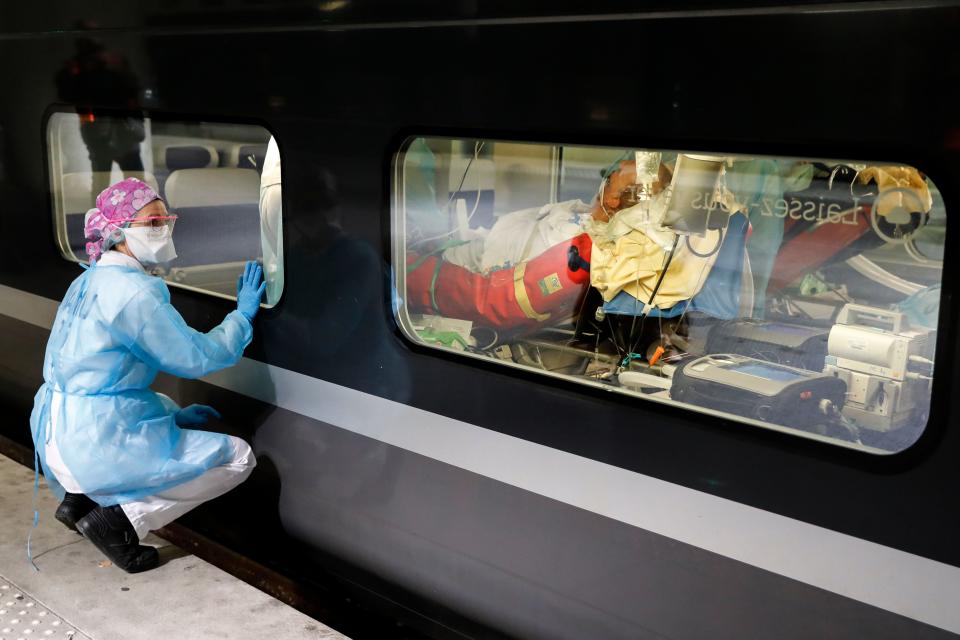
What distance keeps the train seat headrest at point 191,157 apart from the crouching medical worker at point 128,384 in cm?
27

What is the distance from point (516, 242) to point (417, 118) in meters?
0.40

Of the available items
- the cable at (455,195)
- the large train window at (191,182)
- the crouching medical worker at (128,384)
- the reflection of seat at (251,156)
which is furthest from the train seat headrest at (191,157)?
the cable at (455,195)

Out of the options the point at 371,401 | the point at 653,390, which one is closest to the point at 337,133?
the point at 371,401

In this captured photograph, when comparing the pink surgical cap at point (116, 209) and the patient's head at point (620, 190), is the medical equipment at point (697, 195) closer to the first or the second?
the patient's head at point (620, 190)

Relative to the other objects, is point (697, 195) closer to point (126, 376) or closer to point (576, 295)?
point (576, 295)

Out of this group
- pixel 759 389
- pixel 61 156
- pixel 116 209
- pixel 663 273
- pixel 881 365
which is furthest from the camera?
pixel 61 156

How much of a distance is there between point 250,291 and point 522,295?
3.14 feet

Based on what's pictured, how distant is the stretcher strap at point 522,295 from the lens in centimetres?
274

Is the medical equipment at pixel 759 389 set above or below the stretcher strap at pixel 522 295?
below

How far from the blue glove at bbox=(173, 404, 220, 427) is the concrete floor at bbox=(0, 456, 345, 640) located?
40cm

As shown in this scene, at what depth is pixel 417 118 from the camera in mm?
2705

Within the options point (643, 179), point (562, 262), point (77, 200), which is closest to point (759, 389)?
point (643, 179)

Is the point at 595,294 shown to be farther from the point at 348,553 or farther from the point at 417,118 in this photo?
the point at 348,553

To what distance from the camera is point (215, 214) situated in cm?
355
